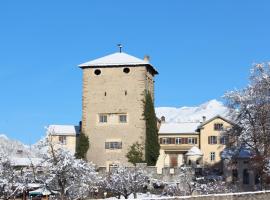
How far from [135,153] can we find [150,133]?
289 centimetres

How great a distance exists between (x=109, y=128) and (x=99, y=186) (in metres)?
12.3

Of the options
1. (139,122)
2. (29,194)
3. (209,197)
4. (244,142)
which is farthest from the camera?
(139,122)

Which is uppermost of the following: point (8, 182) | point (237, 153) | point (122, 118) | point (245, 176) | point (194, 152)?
point (122, 118)

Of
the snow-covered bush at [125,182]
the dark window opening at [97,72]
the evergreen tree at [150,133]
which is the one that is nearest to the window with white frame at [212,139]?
the evergreen tree at [150,133]

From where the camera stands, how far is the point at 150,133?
61938 mm

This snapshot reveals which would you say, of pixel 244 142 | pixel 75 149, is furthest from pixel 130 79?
pixel 244 142

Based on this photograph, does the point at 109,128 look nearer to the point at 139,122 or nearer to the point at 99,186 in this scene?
the point at 139,122

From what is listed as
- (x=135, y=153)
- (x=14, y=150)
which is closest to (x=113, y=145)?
(x=135, y=153)

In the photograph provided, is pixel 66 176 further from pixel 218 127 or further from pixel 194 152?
pixel 218 127

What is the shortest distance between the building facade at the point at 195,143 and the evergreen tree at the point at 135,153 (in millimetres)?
4362

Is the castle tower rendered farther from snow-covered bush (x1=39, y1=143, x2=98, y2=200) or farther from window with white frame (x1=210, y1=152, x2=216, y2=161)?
snow-covered bush (x1=39, y1=143, x2=98, y2=200)

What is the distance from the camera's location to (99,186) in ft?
165

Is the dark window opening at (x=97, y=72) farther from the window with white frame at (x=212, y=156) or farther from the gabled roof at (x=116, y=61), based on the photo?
the window with white frame at (x=212, y=156)

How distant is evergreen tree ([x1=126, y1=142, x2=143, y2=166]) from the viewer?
60.0m
